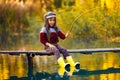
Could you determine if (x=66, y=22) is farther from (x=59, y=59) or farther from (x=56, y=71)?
(x=56, y=71)

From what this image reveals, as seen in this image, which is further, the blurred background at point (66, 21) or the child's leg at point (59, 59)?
the blurred background at point (66, 21)

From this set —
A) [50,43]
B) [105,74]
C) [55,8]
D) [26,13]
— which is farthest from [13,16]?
[105,74]

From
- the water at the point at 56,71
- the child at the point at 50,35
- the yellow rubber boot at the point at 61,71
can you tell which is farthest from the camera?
the child at the point at 50,35

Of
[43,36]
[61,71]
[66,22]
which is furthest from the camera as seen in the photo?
[66,22]

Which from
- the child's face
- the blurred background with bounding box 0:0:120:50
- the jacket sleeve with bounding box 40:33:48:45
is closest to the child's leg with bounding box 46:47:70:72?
the jacket sleeve with bounding box 40:33:48:45

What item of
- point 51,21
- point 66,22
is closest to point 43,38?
point 51,21

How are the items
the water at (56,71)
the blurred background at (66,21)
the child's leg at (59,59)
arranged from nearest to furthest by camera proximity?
the water at (56,71) < the child's leg at (59,59) < the blurred background at (66,21)

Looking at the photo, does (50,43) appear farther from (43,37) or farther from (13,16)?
(13,16)

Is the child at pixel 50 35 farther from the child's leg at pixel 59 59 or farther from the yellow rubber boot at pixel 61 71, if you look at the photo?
the yellow rubber boot at pixel 61 71

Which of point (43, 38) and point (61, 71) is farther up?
point (43, 38)

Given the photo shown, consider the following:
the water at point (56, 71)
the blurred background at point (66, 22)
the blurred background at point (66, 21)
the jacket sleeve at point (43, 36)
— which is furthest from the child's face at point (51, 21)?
the blurred background at point (66, 21)

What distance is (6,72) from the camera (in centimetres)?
692

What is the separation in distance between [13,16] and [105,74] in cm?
1054

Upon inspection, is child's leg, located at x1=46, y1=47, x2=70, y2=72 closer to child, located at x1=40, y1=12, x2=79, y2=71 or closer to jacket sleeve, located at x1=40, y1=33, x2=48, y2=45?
child, located at x1=40, y1=12, x2=79, y2=71
